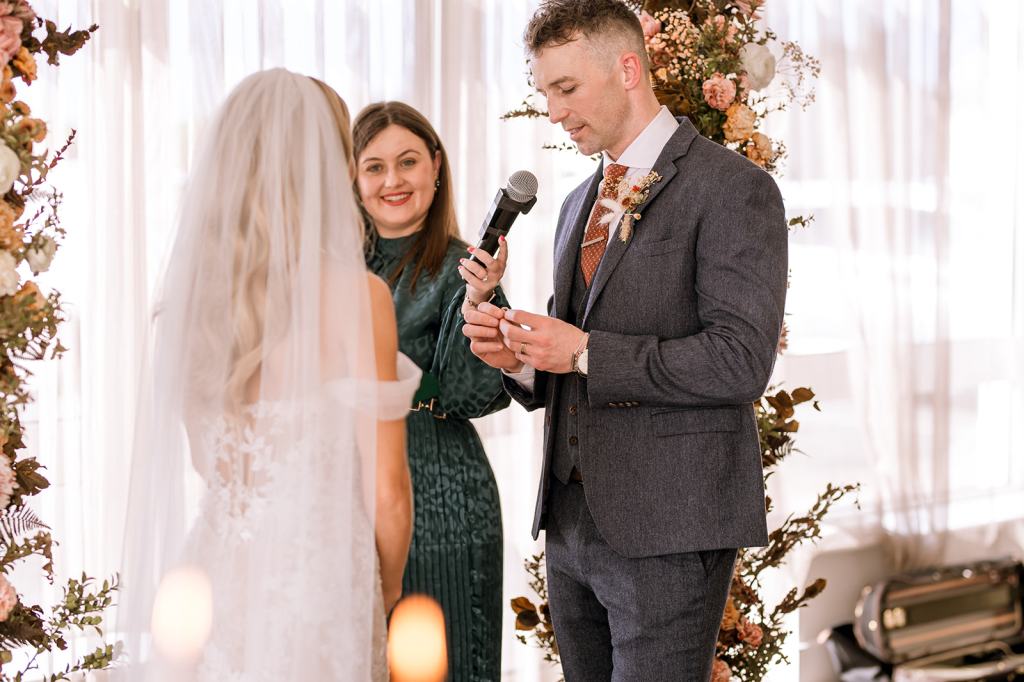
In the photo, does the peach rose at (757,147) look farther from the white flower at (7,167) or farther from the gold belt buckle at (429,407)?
the white flower at (7,167)

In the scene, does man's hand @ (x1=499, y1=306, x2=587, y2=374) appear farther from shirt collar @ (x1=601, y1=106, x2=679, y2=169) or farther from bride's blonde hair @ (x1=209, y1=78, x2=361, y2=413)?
bride's blonde hair @ (x1=209, y1=78, x2=361, y2=413)

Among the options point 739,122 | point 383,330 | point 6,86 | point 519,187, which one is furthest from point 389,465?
point 739,122

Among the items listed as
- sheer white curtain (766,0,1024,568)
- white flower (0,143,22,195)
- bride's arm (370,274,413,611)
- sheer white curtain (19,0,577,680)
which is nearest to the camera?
bride's arm (370,274,413,611)

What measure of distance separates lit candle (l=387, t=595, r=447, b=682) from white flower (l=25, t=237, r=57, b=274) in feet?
3.52

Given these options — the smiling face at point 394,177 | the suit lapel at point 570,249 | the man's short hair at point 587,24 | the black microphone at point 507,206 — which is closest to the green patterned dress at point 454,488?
the smiling face at point 394,177

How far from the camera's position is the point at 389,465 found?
175cm

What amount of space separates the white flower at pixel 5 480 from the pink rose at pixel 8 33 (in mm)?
724

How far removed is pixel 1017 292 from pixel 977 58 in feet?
3.62

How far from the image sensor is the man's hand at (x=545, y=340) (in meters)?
1.90

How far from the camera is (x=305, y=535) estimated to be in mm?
1641

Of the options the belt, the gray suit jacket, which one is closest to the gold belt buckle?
the belt

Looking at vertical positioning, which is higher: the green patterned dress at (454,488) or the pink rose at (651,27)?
the pink rose at (651,27)

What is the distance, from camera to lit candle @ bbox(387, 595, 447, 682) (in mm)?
2410

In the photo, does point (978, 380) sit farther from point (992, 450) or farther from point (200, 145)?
point (200, 145)
